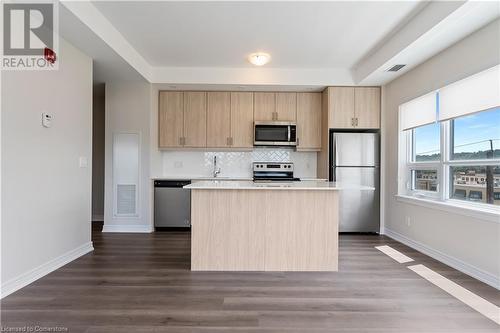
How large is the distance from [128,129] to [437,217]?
4507mm

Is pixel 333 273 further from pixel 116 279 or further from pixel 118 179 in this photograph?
pixel 118 179

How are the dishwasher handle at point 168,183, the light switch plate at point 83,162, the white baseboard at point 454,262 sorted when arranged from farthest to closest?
the dishwasher handle at point 168,183, the light switch plate at point 83,162, the white baseboard at point 454,262

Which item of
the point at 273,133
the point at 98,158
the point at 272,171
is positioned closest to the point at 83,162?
the point at 98,158

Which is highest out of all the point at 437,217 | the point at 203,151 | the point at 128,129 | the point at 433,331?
the point at 128,129

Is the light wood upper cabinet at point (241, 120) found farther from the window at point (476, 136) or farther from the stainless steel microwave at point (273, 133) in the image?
the window at point (476, 136)

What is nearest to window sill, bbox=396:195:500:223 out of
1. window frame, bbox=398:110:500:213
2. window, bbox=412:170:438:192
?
window frame, bbox=398:110:500:213

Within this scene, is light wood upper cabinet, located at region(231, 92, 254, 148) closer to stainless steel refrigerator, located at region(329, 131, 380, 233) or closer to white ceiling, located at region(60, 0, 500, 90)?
white ceiling, located at region(60, 0, 500, 90)

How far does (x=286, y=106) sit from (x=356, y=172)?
5.30 feet

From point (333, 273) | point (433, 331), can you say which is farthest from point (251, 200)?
point (433, 331)

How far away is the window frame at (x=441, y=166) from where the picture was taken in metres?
2.84

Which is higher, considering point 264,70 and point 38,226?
point 264,70

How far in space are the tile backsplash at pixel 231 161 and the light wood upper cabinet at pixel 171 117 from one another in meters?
0.41

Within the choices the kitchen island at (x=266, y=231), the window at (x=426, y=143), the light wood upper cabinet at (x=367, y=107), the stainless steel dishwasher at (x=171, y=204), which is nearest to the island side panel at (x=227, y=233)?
the kitchen island at (x=266, y=231)

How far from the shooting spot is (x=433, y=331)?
183 centimetres
